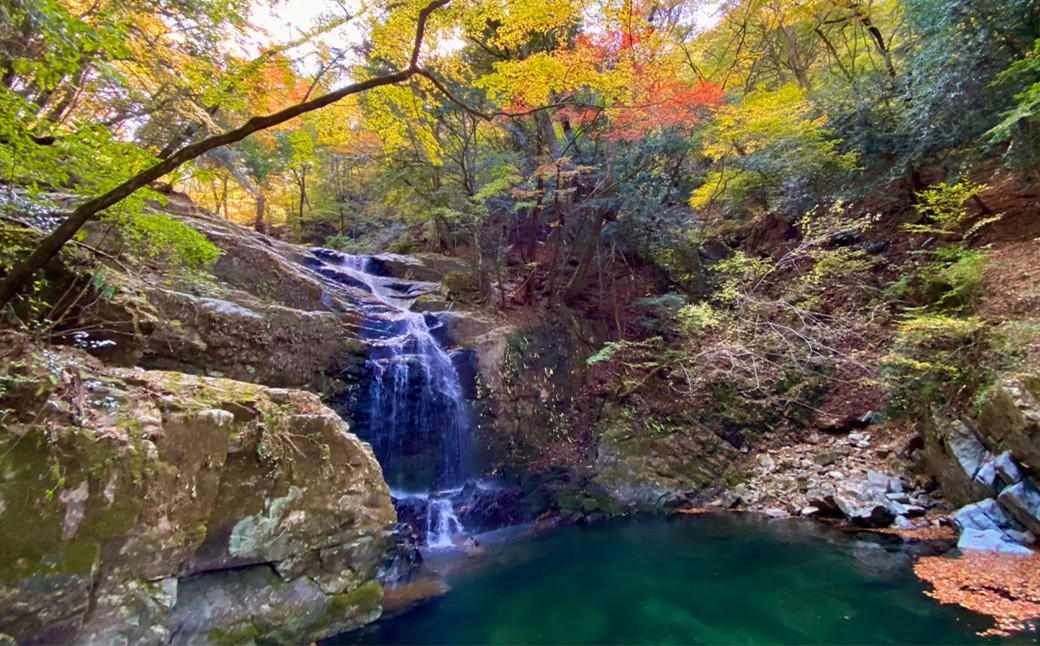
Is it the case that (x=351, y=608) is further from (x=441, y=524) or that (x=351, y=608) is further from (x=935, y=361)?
(x=935, y=361)

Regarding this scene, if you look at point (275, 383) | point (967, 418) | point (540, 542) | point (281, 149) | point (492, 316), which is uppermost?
point (281, 149)

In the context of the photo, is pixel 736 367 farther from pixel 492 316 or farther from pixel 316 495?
pixel 316 495

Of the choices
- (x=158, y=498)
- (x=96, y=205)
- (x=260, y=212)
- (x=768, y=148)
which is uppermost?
(x=260, y=212)

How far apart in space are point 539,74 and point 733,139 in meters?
5.55

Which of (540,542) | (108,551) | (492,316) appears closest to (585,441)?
(540,542)

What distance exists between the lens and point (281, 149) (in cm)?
1292

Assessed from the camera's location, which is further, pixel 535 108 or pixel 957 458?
pixel 957 458

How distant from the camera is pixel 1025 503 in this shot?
17.1 ft

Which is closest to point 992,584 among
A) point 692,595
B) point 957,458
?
point 957,458

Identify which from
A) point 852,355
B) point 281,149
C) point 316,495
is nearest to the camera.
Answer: point 316,495

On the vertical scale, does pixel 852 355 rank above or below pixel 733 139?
below

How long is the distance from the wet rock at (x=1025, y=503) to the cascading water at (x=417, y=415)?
7005 mm

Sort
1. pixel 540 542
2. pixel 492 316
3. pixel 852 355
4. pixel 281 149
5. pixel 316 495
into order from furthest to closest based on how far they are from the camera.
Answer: pixel 281 149
pixel 492 316
pixel 852 355
pixel 540 542
pixel 316 495

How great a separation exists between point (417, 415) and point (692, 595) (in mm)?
5116
